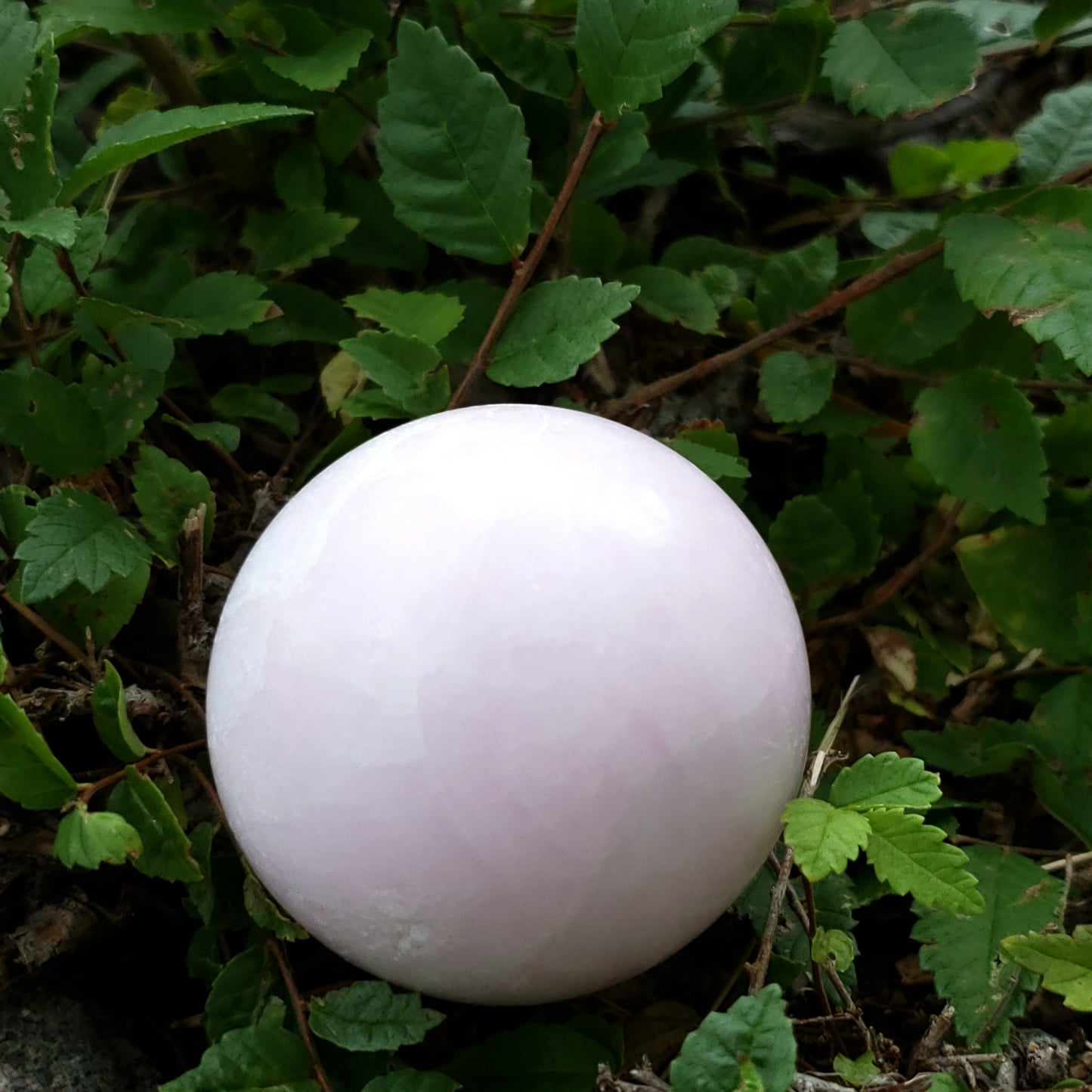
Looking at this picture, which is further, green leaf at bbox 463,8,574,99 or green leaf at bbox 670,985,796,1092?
green leaf at bbox 463,8,574,99

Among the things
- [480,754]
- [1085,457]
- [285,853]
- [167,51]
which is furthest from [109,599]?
[1085,457]

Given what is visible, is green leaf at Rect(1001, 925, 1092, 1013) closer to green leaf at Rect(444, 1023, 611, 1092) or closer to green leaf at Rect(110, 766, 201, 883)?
green leaf at Rect(444, 1023, 611, 1092)

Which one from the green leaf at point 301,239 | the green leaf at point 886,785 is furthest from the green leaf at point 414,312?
the green leaf at point 886,785

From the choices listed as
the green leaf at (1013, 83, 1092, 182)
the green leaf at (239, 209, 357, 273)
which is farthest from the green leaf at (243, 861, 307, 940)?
the green leaf at (1013, 83, 1092, 182)

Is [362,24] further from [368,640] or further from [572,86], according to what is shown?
[368,640]

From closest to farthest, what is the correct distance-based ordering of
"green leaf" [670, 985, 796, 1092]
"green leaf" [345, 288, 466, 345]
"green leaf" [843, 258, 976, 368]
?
"green leaf" [670, 985, 796, 1092] → "green leaf" [345, 288, 466, 345] → "green leaf" [843, 258, 976, 368]

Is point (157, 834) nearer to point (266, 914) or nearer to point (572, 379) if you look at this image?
point (266, 914)

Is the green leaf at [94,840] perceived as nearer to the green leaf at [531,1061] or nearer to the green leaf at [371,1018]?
the green leaf at [371,1018]
